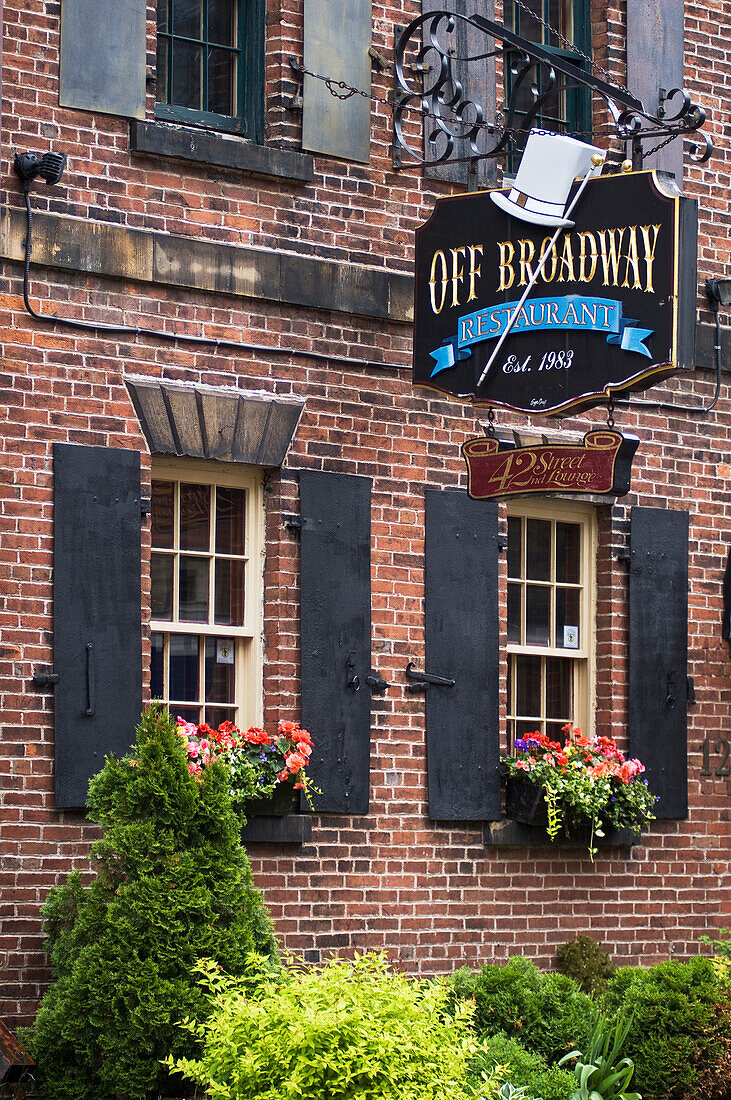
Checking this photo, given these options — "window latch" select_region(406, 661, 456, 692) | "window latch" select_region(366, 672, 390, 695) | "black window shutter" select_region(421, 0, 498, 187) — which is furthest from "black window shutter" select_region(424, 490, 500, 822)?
"black window shutter" select_region(421, 0, 498, 187)

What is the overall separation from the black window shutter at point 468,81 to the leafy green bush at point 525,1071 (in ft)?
16.8

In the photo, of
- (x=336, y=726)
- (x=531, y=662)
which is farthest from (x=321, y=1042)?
(x=531, y=662)

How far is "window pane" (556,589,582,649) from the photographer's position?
11352 mm

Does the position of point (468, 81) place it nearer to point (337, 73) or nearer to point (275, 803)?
point (337, 73)

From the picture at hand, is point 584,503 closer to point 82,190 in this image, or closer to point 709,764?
point 709,764

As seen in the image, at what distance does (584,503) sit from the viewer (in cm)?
1134

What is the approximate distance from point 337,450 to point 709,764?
3.42m

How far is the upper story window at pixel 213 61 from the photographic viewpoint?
10.1 metres

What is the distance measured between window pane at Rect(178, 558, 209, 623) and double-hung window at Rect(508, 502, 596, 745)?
216 cm

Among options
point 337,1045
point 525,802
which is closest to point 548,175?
point 525,802

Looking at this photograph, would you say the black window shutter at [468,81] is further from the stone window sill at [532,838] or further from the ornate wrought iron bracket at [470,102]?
the stone window sill at [532,838]

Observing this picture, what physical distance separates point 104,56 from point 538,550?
4033 mm

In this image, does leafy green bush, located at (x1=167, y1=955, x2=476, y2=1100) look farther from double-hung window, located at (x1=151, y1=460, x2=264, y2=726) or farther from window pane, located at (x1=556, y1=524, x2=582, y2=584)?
window pane, located at (x1=556, y1=524, x2=582, y2=584)

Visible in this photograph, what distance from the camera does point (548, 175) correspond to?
9453 millimetres
